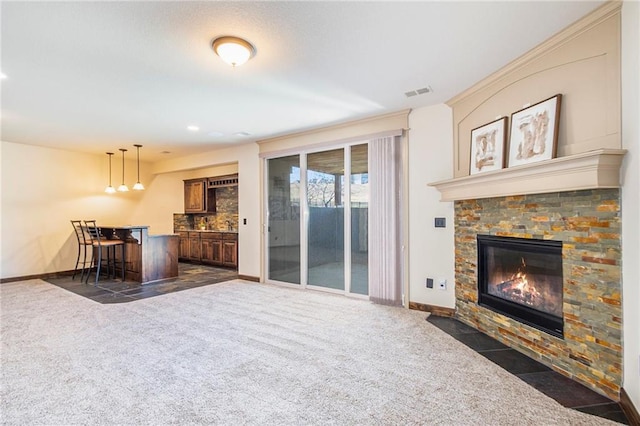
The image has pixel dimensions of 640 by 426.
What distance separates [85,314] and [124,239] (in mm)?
2573

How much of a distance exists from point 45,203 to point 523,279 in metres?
7.93

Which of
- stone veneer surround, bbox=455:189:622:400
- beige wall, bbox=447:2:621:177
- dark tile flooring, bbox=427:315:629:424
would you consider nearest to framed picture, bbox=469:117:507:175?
beige wall, bbox=447:2:621:177

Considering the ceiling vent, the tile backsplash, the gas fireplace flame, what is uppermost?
the ceiling vent

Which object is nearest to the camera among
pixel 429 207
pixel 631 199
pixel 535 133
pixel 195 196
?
pixel 631 199

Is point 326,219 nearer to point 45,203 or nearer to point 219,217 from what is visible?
point 219,217

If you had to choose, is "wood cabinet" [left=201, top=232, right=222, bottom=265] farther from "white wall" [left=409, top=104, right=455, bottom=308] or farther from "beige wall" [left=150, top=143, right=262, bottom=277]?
"white wall" [left=409, top=104, right=455, bottom=308]

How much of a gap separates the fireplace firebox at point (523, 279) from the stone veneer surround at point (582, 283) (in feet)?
0.25

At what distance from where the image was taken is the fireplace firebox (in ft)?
8.24

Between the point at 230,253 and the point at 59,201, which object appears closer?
the point at 59,201

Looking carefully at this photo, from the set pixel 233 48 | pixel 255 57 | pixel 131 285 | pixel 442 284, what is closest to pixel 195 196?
pixel 131 285

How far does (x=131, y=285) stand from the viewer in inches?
212

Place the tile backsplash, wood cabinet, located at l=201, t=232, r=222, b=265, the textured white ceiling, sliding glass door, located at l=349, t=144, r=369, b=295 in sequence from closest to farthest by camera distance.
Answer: the textured white ceiling → sliding glass door, located at l=349, t=144, r=369, b=295 → wood cabinet, located at l=201, t=232, r=222, b=265 → the tile backsplash

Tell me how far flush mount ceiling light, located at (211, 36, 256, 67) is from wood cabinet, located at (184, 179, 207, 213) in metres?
5.99

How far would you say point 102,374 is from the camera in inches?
93.4
